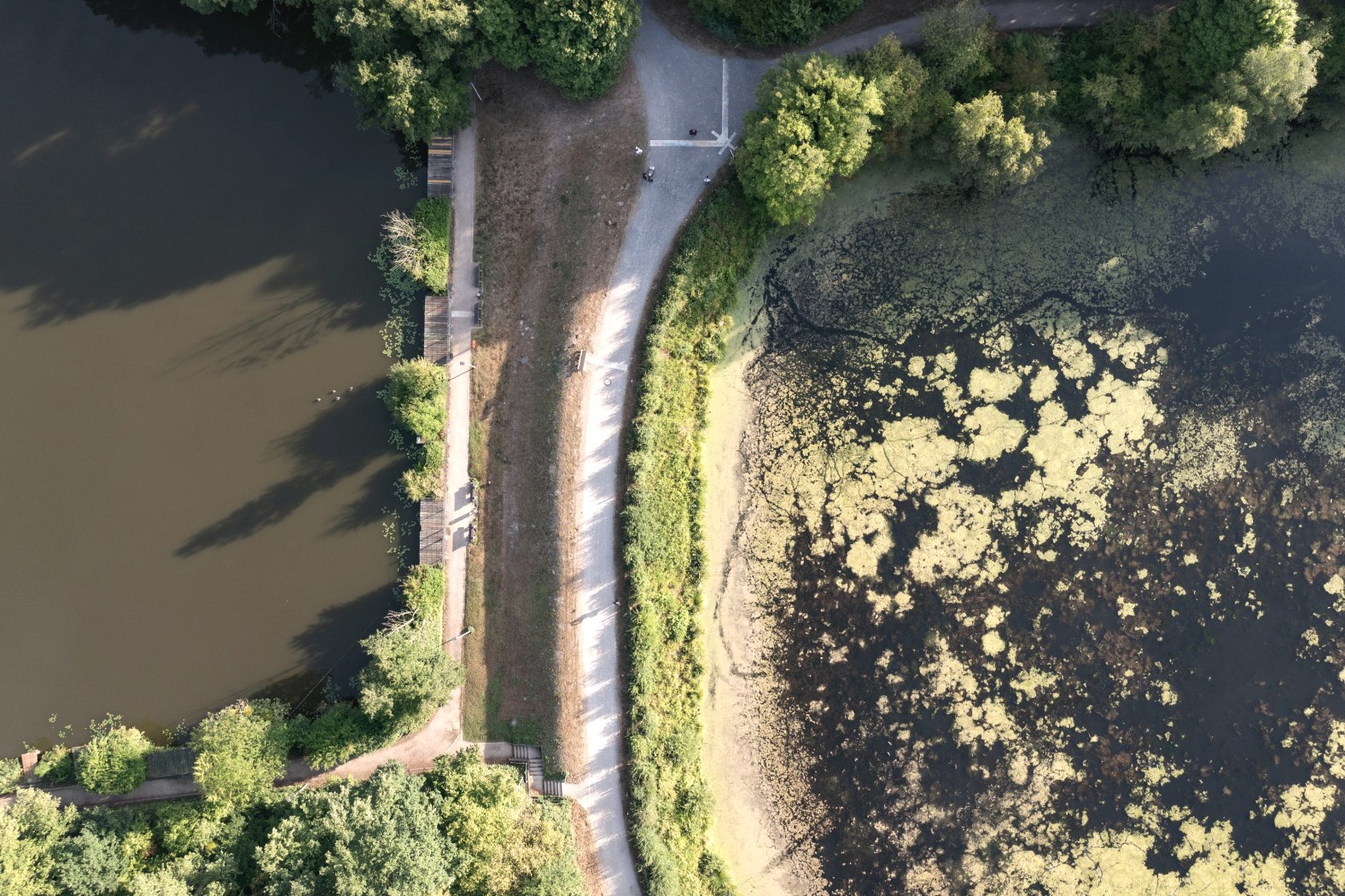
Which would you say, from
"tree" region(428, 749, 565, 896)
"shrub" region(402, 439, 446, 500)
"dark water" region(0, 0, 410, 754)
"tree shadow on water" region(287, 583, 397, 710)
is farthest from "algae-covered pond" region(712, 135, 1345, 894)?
"dark water" region(0, 0, 410, 754)

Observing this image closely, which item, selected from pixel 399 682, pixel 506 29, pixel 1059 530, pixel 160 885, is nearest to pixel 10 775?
pixel 160 885

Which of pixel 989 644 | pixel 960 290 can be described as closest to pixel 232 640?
pixel 989 644

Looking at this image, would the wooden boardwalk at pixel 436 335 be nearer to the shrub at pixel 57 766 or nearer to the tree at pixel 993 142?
the shrub at pixel 57 766

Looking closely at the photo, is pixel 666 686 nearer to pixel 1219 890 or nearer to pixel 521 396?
pixel 521 396

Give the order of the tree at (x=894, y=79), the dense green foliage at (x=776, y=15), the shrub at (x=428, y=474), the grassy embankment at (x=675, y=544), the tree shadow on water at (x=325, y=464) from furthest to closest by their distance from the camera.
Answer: the tree shadow on water at (x=325, y=464) → the shrub at (x=428, y=474) → the grassy embankment at (x=675, y=544) → the dense green foliage at (x=776, y=15) → the tree at (x=894, y=79)

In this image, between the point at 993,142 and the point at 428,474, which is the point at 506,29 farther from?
the point at 993,142

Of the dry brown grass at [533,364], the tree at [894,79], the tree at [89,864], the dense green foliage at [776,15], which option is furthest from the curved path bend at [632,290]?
the tree at [89,864]
